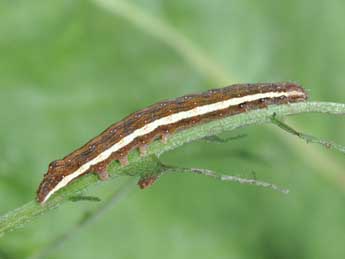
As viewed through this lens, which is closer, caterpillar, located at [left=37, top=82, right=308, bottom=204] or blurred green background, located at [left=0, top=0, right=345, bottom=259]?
caterpillar, located at [left=37, top=82, right=308, bottom=204]

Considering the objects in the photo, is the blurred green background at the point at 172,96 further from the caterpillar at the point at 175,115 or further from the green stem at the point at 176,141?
the green stem at the point at 176,141

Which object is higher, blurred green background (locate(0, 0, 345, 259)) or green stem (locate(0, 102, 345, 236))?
blurred green background (locate(0, 0, 345, 259))

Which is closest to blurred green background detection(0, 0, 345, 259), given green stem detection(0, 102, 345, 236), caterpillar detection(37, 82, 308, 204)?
caterpillar detection(37, 82, 308, 204)

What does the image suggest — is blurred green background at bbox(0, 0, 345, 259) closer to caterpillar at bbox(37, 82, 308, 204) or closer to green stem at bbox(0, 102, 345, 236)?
caterpillar at bbox(37, 82, 308, 204)

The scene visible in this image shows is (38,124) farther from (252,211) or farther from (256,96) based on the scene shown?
(256,96)

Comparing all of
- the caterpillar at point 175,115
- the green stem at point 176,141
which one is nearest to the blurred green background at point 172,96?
the caterpillar at point 175,115

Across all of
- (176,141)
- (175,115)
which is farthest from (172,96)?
(176,141)

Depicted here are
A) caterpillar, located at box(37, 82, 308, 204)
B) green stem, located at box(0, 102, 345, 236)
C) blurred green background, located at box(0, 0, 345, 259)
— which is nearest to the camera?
green stem, located at box(0, 102, 345, 236)

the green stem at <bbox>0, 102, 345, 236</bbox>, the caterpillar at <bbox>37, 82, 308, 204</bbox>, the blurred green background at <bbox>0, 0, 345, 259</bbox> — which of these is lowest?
the green stem at <bbox>0, 102, 345, 236</bbox>
